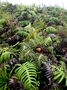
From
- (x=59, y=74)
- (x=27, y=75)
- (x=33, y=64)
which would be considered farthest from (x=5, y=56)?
(x=59, y=74)

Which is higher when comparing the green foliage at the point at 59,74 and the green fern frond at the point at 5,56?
the green fern frond at the point at 5,56

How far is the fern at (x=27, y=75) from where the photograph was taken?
14.9 ft

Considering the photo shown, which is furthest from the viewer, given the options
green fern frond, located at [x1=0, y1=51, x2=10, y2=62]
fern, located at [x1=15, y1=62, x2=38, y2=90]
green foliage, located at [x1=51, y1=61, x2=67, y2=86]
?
green fern frond, located at [x1=0, y1=51, x2=10, y2=62]

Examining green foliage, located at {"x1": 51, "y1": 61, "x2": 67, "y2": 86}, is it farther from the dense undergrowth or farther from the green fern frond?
the green fern frond

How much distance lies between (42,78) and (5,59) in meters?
1.06

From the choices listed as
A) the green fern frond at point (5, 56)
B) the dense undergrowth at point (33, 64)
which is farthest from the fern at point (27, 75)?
the green fern frond at point (5, 56)

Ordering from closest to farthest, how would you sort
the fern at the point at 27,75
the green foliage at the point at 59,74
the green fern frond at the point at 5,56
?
the fern at the point at 27,75, the green foliage at the point at 59,74, the green fern frond at the point at 5,56

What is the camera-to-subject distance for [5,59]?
17.0 feet

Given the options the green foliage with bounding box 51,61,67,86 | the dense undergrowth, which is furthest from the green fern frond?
the green foliage with bounding box 51,61,67,86

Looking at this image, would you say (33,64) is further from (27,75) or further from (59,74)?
(59,74)

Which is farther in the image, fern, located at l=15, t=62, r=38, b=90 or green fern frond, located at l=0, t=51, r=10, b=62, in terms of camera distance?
green fern frond, located at l=0, t=51, r=10, b=62

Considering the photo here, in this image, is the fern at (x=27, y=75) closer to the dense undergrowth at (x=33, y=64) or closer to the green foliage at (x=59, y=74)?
the dense undergrowth at (x=33, y=64)

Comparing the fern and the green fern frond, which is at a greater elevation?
the green fern frond

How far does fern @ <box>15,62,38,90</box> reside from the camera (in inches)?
179
